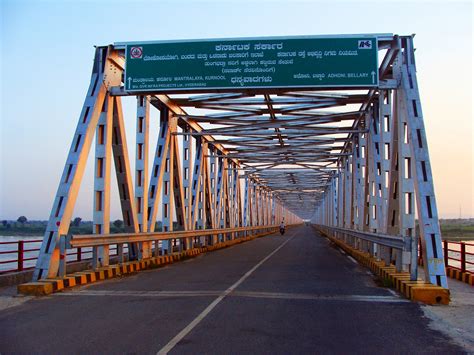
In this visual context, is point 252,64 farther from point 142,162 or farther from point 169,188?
point 169,188

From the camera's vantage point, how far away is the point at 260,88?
14906 millimetres

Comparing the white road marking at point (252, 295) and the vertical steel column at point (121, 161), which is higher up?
the vertical steel column at point (121, 161)

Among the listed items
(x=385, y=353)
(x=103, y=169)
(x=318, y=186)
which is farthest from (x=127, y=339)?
(x=318, y=186)

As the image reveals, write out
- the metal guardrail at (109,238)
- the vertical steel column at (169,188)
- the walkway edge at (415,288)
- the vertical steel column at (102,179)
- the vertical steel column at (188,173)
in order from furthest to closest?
the vertical steel column at (188,173), the vertical steel column at (169,188), the vertical steel column at (102,179), the metal guardrail at (109,238), the walkway edge at (415,288)

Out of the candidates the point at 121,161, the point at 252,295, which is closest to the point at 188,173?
the point at 121,161

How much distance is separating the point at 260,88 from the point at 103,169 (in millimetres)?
4955

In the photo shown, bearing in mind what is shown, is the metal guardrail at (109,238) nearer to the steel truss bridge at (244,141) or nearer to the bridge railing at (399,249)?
the steel truss bridge at (244,141)

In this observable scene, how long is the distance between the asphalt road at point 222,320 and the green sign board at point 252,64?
5767 millimetres

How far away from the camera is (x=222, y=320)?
296 inches

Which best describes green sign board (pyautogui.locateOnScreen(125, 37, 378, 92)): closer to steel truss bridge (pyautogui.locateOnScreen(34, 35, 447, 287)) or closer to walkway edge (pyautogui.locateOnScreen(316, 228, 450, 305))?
steel truss bridge (pyautogui.locateOnScreen(34, 35, 447, 287))

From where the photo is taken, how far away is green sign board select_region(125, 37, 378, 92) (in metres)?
14.8

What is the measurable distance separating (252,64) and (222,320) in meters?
9.21

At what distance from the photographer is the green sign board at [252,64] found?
14.8 meters

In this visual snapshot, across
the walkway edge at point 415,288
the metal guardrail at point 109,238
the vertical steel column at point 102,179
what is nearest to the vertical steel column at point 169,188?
the metal guardrail at point 109,238
